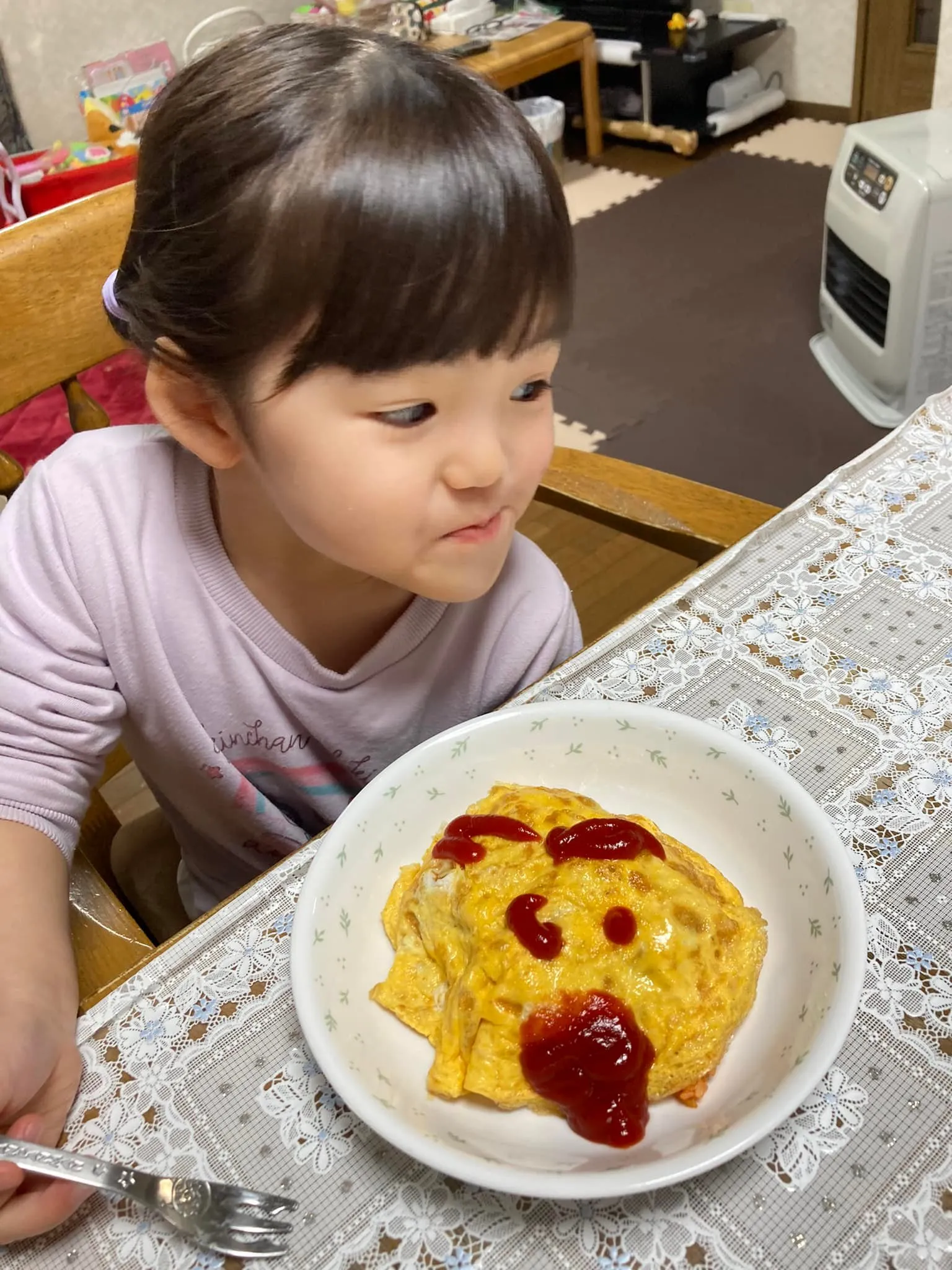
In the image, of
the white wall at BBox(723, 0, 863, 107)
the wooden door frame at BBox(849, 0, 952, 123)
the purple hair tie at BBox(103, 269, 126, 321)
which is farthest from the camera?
the white wall at BBox(723, 0, 863, 107)

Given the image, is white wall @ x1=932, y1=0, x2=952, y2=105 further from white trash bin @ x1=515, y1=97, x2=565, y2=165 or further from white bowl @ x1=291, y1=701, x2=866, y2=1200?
white bowl @ x1=291, y1=701, x2=866, y2=1200

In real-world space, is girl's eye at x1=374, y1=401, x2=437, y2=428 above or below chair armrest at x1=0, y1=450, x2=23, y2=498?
above

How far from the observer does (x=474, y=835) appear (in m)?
0.56

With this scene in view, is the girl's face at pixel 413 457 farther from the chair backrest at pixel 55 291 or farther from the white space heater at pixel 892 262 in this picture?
the white space heater at pixel 892 262

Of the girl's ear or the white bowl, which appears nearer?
the white bowl

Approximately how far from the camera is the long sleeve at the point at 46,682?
0.66 meters

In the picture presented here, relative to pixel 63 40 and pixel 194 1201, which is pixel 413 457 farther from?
pixel 63 40

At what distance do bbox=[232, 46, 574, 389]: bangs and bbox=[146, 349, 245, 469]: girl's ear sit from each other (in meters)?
0.09

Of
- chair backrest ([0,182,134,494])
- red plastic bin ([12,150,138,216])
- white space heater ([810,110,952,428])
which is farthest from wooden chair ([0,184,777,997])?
red plastic bin ([12,150,138,216])

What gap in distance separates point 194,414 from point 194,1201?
45cm

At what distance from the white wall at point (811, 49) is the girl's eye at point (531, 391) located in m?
4.01

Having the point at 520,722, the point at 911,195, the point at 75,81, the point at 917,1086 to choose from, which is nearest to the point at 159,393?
the point at 520,722

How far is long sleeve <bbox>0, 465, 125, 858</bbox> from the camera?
0.66 m

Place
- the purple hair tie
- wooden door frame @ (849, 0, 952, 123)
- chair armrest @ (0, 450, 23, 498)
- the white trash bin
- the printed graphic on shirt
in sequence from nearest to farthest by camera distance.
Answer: the purple hair tie
the printed graphic on shirt
chair armrest @ (0, 450, 23, 498)
the white trash bin
wooden door frame @ (849, 0, 952, 123)
